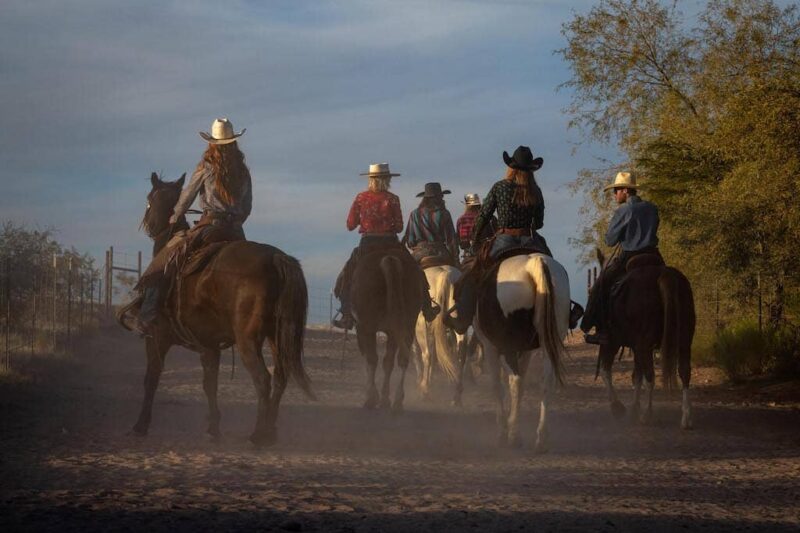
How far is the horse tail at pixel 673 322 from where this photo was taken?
43.7 ft

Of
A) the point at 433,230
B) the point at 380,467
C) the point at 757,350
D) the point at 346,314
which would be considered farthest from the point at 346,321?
the point at 757,350

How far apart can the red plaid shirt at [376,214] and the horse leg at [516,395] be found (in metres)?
3.57

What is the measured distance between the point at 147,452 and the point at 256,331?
1.42m

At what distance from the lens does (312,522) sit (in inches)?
265

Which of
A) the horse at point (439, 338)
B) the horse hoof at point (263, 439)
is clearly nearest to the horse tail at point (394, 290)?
→ the horse at point (439, 338)

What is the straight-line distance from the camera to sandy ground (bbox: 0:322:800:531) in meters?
7.02

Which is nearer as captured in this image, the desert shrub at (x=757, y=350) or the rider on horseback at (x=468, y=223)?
the rider on horseback at (x=468, y=223)

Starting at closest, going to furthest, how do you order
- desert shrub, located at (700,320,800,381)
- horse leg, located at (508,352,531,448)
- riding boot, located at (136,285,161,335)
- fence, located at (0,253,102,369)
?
horse leg, located at (508,352,531,448), riding boot, located at (136,285,161,335), desert shrub, located at (700,320,800,381), fence, located at (0,253,102,369)

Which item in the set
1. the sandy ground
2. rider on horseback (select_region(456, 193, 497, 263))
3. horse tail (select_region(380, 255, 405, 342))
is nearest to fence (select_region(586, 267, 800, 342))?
the sandy ground

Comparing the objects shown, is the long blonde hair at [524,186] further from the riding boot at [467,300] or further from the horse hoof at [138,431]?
the horse hoof at [138,431]

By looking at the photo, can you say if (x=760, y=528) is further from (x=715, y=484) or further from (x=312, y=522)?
(x=312, y=522)

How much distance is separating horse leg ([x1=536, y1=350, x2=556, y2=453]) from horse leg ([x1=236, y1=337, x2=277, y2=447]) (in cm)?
241

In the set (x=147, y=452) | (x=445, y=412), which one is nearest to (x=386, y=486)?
(x=147, y=452)

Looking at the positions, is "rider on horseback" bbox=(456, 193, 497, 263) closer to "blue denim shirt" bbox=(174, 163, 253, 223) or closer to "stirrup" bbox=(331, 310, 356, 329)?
"stirrup" bbox=(331, 310, 356, 329)
